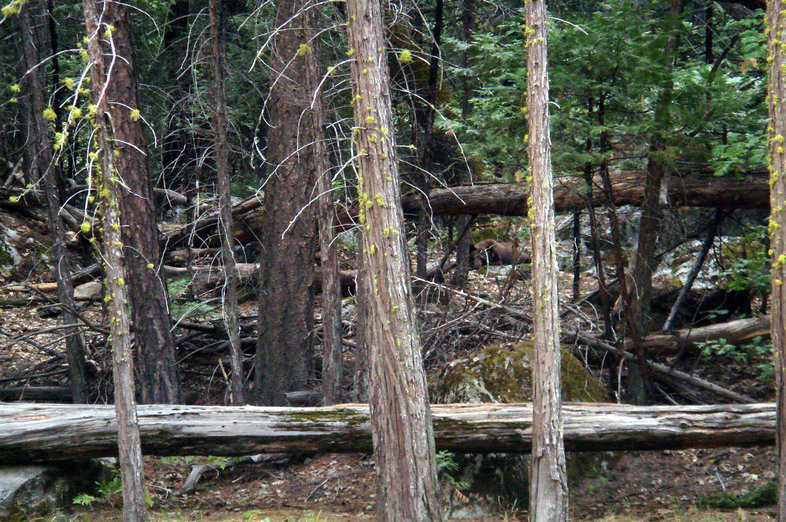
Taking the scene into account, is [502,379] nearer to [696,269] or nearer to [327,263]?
[327,263]

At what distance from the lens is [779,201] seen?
6121 mm

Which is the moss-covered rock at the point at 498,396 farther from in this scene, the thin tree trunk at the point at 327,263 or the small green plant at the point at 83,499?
the small green plant at the point at 83,499

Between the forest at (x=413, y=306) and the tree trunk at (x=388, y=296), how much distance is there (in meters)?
0.02

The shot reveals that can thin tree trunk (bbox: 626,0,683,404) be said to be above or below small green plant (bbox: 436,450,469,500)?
above

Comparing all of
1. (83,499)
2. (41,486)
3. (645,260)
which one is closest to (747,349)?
(645,260)

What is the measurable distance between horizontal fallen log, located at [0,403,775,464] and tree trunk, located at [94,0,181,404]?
165 centimetres

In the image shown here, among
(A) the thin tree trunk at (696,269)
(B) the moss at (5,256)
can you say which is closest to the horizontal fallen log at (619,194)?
(A) the thin tree trunk at (696,269)

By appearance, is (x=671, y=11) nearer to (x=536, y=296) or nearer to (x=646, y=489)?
(x=536, y=296)

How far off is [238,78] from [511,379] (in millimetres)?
7488

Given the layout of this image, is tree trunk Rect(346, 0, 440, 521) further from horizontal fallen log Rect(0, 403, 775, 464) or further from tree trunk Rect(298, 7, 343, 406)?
tree trunk Rect(298, 7, 343, 406)

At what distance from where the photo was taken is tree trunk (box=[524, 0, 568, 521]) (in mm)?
6750

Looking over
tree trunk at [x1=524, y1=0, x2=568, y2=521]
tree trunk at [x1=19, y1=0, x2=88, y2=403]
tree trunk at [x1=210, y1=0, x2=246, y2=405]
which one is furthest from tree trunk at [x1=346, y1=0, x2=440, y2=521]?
tree trunk at [x1=19, y1=0, x2=88, y2=403]

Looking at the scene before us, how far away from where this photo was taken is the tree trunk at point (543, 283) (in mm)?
6750

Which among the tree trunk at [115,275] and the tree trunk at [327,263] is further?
the tree trunk at [327,263]
